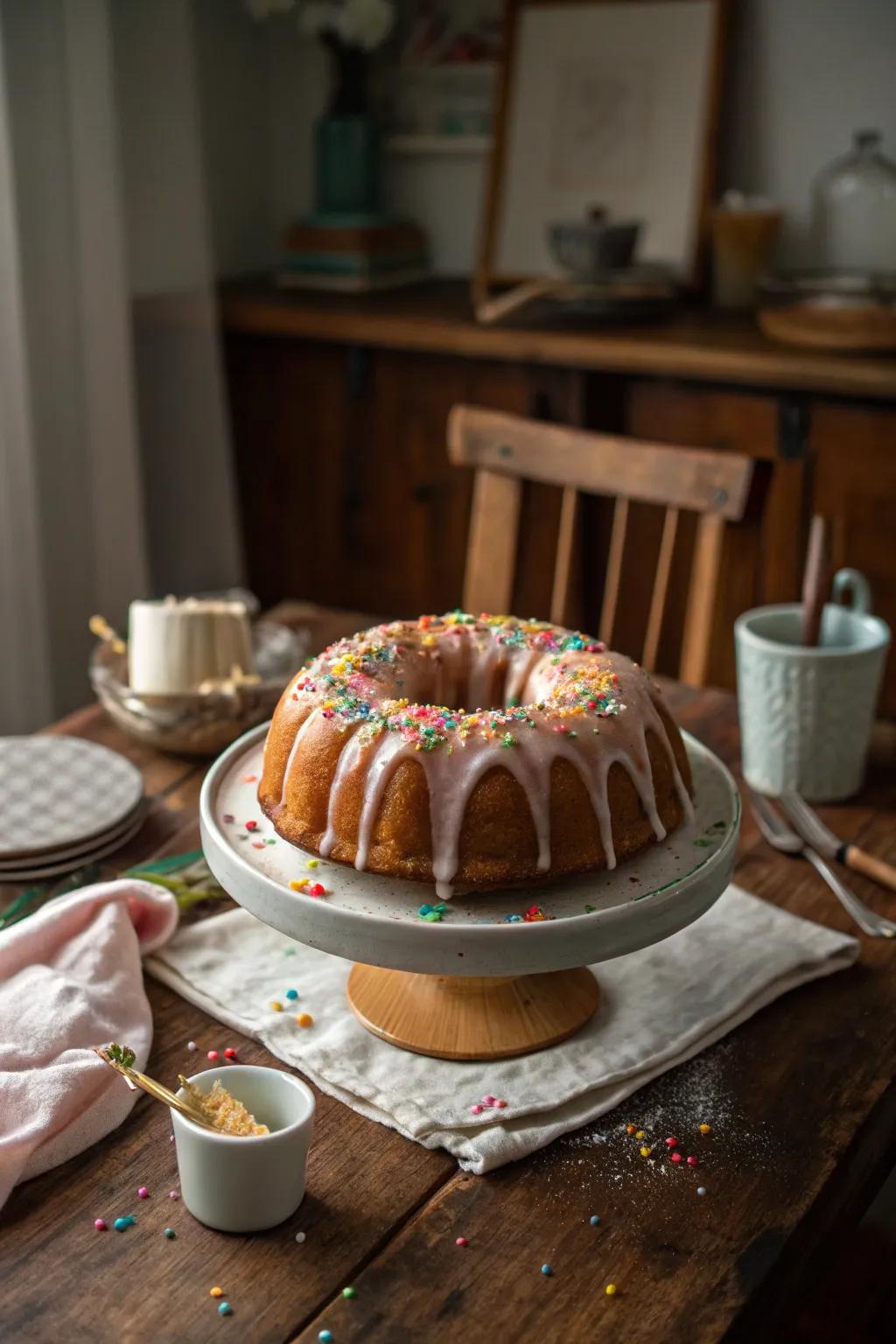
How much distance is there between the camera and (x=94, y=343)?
2.47 meters

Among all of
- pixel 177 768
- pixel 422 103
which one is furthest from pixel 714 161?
pixel 177 768

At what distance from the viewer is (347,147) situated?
284 centimetres

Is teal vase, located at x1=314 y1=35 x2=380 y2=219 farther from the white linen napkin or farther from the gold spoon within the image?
the gold spoon

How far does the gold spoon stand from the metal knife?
2.06 feet

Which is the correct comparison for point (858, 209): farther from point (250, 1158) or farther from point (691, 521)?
point (250, 1158)

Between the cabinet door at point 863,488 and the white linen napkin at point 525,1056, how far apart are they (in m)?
1.24

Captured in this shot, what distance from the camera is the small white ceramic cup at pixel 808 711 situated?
4.18 ft

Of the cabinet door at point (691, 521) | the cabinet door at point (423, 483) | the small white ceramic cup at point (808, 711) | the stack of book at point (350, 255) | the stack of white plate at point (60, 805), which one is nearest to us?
the stack of white plate at point (60, 805)

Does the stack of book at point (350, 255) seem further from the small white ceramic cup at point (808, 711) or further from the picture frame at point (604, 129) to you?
the small white ceramic cup at point (808, 711)

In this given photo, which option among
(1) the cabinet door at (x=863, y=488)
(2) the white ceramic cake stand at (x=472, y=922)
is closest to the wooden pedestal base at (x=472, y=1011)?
(2) the white ceramic cake stand at (x=472, y=922)

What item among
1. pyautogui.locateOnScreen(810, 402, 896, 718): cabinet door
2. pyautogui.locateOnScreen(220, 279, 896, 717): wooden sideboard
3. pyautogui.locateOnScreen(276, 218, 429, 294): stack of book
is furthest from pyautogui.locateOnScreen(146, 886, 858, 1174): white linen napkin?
pyautogui.locateOnScreen(276, 218, 429, 294): stack of book

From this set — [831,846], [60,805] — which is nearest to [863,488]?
[831,846]

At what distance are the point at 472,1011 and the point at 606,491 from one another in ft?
2.91

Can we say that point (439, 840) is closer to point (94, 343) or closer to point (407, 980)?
point (407, 980)
